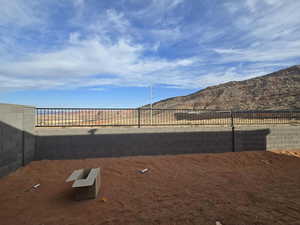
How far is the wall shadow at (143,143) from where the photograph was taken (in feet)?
19.7

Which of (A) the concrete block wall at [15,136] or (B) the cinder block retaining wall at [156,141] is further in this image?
(B) the cinder block retaining wall at [156,141]

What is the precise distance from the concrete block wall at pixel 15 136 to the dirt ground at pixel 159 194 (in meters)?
0.33

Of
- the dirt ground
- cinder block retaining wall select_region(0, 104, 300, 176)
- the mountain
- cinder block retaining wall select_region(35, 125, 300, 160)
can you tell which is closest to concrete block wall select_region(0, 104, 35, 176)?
cinder block retaining wall select_region(0, 104, 300, 176)

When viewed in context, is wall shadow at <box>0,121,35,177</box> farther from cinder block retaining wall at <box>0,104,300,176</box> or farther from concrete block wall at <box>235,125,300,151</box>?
concrete block wall at <box>235,125,300,151</box>

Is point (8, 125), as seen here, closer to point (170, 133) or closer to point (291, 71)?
point (170, 133)

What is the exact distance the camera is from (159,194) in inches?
138

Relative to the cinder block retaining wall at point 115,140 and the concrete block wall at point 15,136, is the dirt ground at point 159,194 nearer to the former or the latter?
the concrete block wall at point 15,136

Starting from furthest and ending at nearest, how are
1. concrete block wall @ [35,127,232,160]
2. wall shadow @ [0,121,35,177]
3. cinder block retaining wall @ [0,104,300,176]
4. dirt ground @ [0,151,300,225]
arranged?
1. concrete block wall @ [35,127,232,160]
2. cinder block retaining wall @ [0,104,300,176]
3. wall shadow @ [0,121,35,177]
4. dirt ground @ [0,151,300,225]

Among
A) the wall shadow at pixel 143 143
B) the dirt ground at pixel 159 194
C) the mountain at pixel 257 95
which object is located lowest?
the dirt ground at pixel 159 194

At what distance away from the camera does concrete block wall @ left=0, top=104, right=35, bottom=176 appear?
14.3ft

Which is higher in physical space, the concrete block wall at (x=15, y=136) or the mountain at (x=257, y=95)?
the mountain at (x=257, y=95)

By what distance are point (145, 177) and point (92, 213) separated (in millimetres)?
2040

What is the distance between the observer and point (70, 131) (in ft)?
19.9

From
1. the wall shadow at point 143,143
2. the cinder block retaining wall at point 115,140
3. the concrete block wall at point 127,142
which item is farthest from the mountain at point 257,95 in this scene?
the concrete block wall at point 127,142
